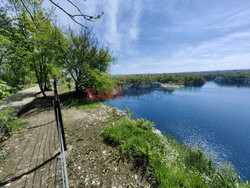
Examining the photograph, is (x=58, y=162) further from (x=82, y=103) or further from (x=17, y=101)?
(x=17, y=101)

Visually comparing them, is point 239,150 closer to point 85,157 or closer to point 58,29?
point 85,157

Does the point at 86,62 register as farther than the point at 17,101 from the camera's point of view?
Yes

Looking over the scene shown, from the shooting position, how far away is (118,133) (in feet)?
11.9

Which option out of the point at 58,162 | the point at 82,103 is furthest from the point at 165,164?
the point at 82,103

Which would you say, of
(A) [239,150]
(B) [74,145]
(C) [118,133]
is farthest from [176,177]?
(A) [239,150]

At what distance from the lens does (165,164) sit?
246cm

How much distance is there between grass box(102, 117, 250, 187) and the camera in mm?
2064

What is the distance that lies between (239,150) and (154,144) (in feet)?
39.6

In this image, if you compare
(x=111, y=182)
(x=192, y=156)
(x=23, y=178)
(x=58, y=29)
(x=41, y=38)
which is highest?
(x=58, y=29)

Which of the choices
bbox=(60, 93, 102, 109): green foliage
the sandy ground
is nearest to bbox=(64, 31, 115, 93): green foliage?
bbox=(60, 93, 102, 109): green foliage

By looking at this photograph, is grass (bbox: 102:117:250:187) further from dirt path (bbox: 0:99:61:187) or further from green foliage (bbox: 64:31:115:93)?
green foliage (bbox: 64:31:115:93)

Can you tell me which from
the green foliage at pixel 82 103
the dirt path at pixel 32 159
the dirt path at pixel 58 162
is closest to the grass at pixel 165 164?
the dirt path at pixel 58 162

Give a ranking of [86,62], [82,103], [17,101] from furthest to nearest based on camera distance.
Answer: [86,62] < [82,103] < [17,101]

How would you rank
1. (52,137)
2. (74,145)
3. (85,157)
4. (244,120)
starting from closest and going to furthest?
(85,157) → (74,145) → (52,137) → (244,120)
